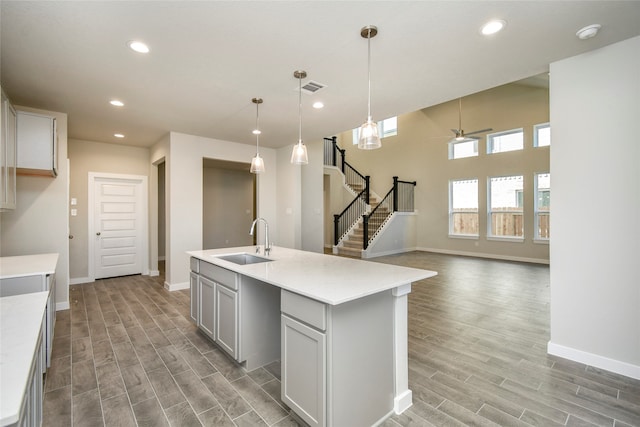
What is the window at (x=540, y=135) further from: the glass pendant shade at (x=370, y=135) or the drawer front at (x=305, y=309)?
the drawer front at (x=305, y=309)

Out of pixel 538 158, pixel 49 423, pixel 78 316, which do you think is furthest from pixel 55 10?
pixel 538 158

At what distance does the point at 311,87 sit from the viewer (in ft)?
10.7

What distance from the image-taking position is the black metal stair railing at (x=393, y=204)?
920 cm

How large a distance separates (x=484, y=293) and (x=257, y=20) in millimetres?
4805

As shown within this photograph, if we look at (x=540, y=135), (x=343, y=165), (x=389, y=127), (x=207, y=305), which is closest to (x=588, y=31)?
(x=207, y=305)

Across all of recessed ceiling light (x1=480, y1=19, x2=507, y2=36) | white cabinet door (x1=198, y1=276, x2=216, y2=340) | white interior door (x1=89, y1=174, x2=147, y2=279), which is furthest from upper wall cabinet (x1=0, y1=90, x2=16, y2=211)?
recessed ceiling light (x1=480, y1=19, x2=507, y2=36)

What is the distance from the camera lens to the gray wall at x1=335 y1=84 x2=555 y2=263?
7.38m

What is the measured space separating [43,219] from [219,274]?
3.07 m

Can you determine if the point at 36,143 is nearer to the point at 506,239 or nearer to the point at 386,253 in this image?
the point at 386,253

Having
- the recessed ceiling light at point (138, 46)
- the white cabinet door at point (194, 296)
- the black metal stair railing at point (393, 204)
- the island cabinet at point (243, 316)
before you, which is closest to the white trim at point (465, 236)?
the black metal stair railing at point (393, 204)

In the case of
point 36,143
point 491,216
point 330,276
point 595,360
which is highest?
point 36,143

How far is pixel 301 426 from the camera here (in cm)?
188

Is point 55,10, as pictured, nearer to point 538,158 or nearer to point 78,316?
point 78,316

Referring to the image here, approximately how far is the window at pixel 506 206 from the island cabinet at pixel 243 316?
7.41 metres
